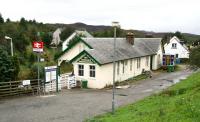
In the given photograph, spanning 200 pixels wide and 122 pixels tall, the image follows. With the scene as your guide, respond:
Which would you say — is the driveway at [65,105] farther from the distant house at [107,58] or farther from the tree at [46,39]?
the tree at [46,39]

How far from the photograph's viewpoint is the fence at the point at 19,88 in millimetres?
22672

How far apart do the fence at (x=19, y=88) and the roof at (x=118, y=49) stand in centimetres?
613

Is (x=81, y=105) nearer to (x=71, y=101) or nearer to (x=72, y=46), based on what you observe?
(x=71, y=101)

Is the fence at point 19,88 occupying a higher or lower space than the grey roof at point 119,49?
lower

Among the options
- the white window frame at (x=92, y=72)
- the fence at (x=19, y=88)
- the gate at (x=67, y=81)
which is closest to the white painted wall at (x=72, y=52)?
the white window frame at (x=92, y=72)

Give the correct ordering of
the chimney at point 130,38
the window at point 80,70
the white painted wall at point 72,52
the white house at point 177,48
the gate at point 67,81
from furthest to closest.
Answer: the white house at point 177,48
the chimney at point 130,38
the white painted wall at point 72,52
the window at point 80,70
the gate at point 67,81

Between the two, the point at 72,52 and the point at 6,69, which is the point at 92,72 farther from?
the point at 72,52

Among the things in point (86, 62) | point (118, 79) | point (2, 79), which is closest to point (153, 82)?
point (118, 79)

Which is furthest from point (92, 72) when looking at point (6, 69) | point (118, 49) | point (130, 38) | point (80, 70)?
point (130, 38)

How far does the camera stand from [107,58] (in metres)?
Result: 29.7

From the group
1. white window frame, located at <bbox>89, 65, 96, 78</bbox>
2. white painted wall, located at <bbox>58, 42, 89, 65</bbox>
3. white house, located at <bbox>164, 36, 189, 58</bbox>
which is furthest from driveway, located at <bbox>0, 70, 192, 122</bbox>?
white house, located at <bbox>164, 36, 189, 58</bbox>

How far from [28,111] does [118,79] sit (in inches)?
581

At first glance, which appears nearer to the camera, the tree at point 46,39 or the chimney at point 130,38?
the chimney at point 130,38

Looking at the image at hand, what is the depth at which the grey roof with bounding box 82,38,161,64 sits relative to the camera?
2950 centimetres
